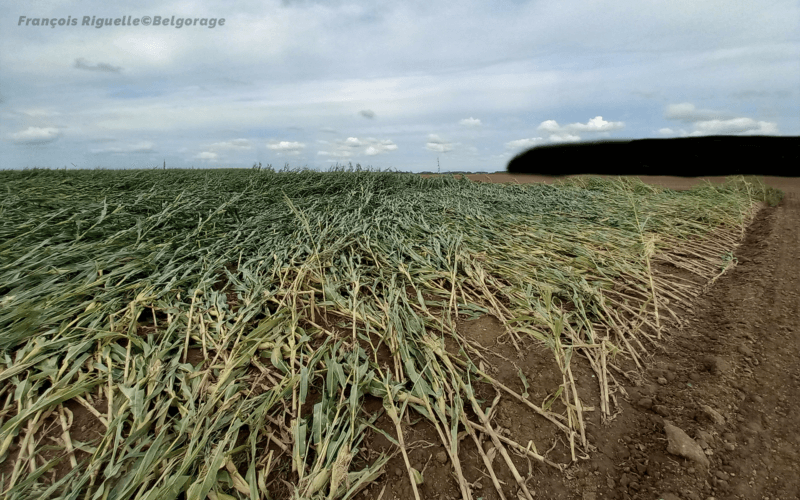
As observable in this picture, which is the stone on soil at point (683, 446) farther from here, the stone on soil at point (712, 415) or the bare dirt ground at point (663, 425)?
the stone on soil at point (712, 415)

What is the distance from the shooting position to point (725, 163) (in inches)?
400

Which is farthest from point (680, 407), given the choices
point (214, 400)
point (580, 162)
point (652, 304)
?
point (580, 162)

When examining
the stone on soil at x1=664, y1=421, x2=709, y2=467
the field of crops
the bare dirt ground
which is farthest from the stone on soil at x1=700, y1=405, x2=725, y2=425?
the field of crops

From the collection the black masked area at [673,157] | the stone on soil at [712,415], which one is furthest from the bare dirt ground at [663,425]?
the black masked area at [673,157]

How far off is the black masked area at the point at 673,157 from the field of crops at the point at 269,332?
27.9ft

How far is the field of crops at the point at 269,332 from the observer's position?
1285mm

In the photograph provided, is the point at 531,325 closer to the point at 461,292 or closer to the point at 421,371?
the point at 461,292

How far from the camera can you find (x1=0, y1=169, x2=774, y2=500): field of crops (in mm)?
1285

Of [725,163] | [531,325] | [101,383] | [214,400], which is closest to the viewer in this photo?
[214,400]

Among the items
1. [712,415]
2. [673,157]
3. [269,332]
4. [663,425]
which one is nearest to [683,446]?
[663,425]

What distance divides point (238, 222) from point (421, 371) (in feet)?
7.82

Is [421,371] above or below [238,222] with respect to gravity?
below

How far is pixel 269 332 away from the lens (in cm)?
186

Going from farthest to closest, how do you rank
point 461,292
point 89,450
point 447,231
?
1. point 447,231
2. point 461,292
3. point 89,450
